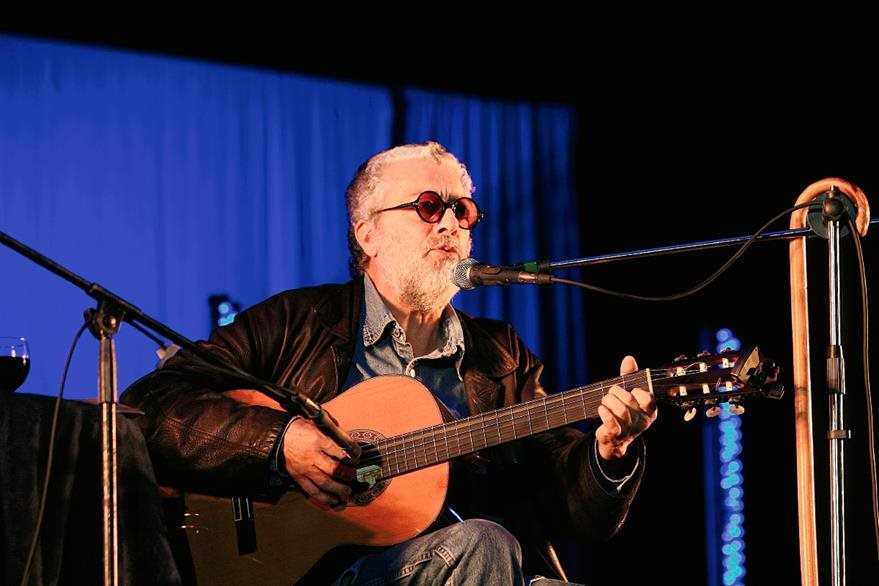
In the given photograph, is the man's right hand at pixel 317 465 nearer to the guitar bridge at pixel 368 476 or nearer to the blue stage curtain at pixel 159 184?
the guitar bridge at pixel 368 476

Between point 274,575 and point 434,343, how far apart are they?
38.7 inches

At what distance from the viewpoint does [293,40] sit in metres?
6.00

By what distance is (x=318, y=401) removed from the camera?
3.62 metres

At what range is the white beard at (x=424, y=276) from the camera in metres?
3.93

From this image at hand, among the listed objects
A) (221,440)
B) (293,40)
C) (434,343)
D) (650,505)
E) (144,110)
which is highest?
(293,40)

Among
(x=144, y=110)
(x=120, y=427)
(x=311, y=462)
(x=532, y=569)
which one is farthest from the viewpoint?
(x=144, y=110)

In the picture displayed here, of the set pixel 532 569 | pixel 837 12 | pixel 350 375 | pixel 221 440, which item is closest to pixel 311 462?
pixel 221 440

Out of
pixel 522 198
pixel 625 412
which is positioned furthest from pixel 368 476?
pixel 522 198

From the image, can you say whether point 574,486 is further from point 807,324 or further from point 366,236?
point 366,236

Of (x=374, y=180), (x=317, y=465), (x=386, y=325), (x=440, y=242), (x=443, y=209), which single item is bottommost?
(x=317, y=465)

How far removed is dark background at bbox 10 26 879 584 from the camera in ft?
19.9

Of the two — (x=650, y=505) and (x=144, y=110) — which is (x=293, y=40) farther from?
(x=650, y=505)

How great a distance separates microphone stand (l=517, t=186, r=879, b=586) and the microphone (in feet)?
0.08

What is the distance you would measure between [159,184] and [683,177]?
8.76 ft
